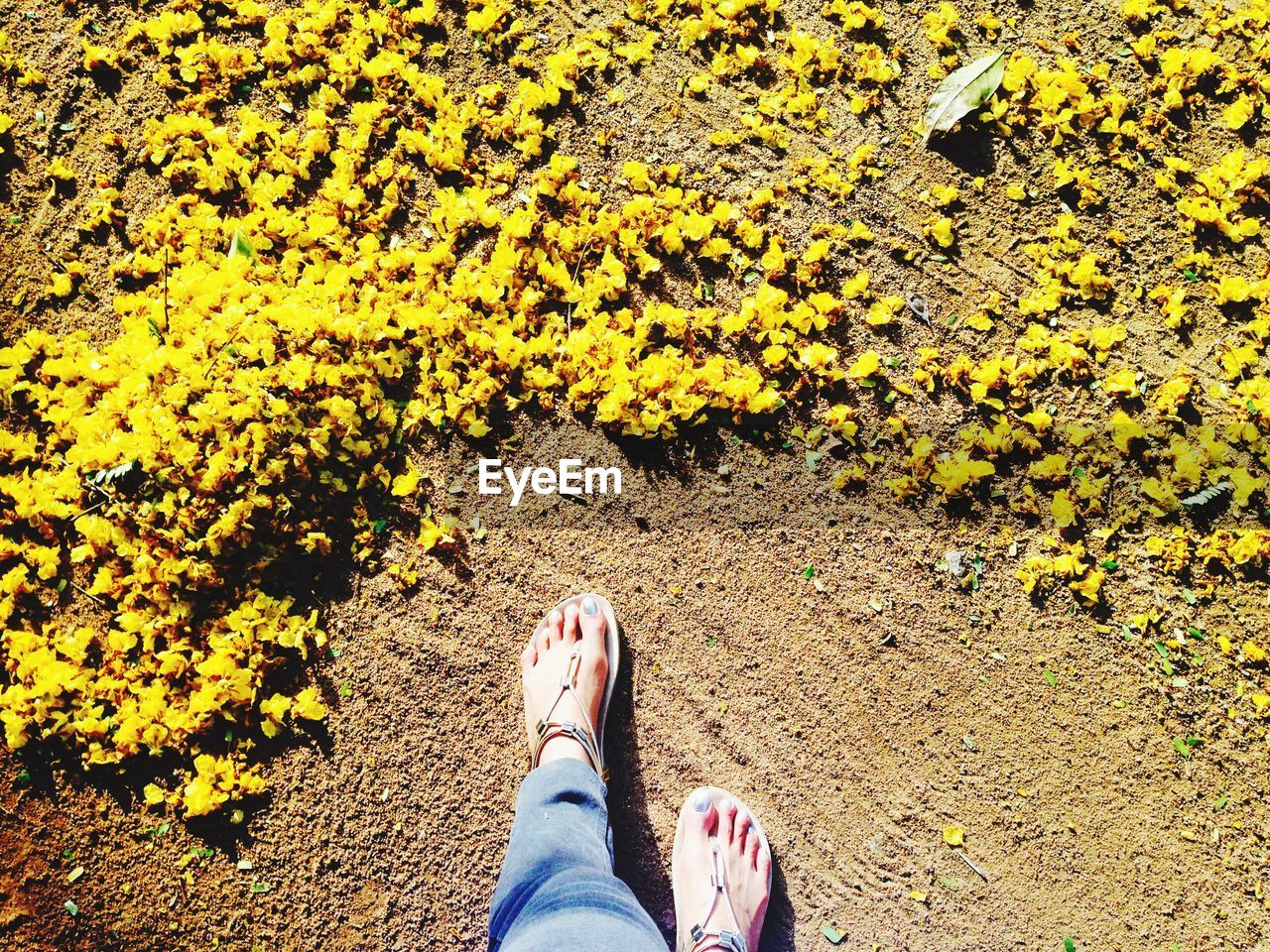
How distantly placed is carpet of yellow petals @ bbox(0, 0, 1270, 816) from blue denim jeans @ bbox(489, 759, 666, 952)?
1.00 meters

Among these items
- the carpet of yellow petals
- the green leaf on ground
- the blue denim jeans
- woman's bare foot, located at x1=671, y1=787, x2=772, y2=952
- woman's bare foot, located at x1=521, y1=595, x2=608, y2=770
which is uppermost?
the green leaf on ground

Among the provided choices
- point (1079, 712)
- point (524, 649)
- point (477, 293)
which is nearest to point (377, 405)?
point (477, 293)

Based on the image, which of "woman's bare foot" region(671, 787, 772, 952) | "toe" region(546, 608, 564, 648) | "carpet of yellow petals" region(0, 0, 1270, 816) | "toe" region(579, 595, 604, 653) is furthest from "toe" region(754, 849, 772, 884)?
"carpet of yellow petals" region(0, 0, 1270, 816)

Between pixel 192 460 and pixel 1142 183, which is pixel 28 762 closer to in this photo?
pixel 192 460

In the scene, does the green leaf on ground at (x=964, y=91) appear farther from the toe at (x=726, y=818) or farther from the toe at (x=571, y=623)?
the toe at (x=726, y=818)

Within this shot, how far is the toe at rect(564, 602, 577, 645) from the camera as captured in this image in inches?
112

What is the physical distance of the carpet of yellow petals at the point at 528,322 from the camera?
9.18 ft

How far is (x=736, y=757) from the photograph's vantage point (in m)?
2.83

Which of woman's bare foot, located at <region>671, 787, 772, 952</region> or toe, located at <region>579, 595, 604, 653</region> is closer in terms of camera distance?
woman's bare foot, located at <region>671, 787, 772, 952</region>

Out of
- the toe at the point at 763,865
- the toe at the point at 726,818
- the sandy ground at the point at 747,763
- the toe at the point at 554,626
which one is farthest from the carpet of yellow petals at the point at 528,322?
the toe at the point at 763,865

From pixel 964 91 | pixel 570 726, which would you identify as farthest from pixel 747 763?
pixel 964 91

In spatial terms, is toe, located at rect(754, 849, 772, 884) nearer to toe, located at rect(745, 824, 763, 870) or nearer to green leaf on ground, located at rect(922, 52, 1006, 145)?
toe, located at rect(745, 824, 763, 870)

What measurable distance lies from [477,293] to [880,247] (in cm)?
166

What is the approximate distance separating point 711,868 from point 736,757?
383 millimetres
